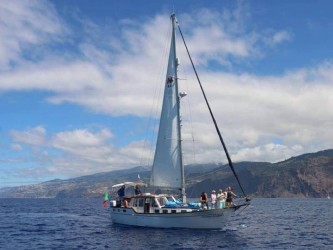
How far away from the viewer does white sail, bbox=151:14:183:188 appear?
1940 inches

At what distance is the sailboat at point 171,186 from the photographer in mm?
46812

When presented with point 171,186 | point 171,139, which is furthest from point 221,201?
point 171,139

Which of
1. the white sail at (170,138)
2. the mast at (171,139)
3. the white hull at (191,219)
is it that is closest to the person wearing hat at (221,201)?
the white hull at (191,219)

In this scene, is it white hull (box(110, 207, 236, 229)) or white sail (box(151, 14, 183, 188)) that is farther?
white sail (box(151, 14, 183, 188))

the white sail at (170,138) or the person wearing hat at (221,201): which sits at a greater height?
the white sail at (170,138)

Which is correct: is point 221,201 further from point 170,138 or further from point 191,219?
point 170,138

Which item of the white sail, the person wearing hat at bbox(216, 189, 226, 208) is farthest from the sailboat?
the person wearing hat at bbox(216, 189, 226, 208)

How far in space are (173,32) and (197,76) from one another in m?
6.21

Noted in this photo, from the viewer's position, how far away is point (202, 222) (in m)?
46.8

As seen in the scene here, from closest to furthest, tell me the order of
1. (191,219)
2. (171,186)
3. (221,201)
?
(191,219) → (221,201) → (171,186)

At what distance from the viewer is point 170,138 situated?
49781 mm

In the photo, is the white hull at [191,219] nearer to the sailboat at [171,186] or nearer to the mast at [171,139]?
the sailboat at [171,186]

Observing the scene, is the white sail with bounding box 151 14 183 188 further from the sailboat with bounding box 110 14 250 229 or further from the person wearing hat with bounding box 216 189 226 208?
the person wearing hat with bounding box 216 189 226 208

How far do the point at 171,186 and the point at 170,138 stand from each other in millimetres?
5961
